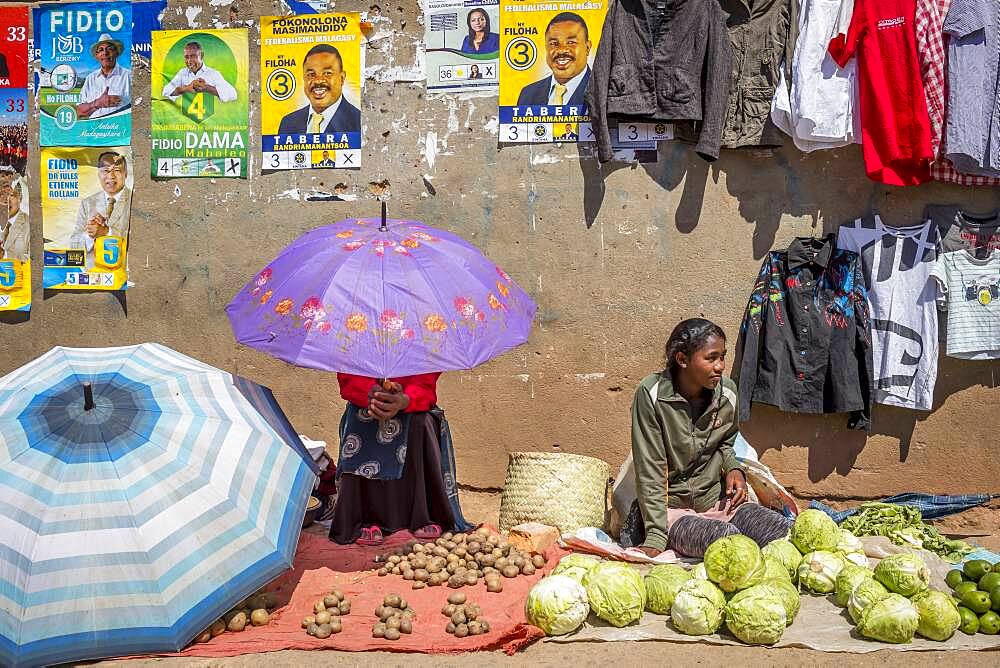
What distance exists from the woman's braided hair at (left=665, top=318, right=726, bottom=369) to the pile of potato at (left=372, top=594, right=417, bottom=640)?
1714 millimetres

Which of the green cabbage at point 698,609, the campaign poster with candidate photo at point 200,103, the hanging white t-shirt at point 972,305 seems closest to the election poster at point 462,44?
the campaign poster with candidate photo at point 200,103

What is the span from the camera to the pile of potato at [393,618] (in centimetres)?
368

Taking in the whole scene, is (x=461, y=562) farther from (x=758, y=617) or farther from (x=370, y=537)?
(x=758, y=617)

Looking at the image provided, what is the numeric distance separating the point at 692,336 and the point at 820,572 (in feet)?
3.86

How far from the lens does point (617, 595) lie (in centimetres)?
373

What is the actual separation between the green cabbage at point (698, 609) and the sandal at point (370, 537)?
167 centimetres

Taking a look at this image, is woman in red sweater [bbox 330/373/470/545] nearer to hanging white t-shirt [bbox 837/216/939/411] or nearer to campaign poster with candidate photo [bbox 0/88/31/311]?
hanging white t-shirt [bbox 837/216/939/411]

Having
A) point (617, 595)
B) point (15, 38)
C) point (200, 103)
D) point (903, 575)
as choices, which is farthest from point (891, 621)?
point (15, 38)

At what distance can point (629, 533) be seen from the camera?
4.62 meters

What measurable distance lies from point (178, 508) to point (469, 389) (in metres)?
2.56

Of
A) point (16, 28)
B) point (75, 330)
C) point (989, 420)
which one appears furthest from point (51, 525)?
point (989, 420)

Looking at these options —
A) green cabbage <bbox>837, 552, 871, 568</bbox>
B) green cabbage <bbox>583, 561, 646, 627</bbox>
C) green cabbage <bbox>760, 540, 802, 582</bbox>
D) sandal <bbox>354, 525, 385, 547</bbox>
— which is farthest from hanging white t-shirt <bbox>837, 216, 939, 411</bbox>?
sandal <bbox>354, 525, 385, 547</bbox>

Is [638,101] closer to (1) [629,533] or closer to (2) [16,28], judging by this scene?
(1) [629,533]

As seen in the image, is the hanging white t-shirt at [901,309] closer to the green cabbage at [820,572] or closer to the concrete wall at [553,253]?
the concrete wall at [553,253]
